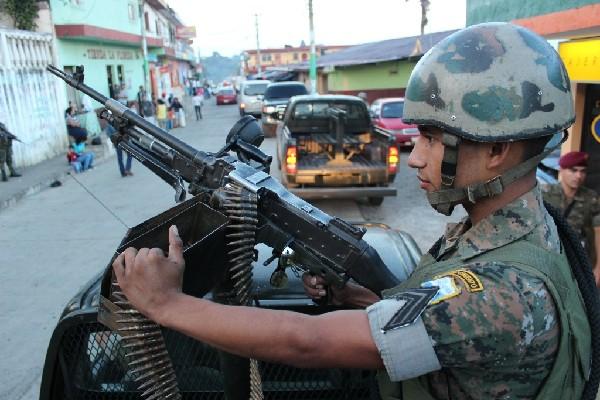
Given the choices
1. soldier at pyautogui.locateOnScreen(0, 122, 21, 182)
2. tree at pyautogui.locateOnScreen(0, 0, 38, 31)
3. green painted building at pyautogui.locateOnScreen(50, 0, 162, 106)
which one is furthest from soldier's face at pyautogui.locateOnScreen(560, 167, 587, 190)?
green painted building at pyautogui.locateOnScreen(50, 0, 162, 106)

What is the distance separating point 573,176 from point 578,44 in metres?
4.17

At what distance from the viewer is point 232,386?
6.26 feet

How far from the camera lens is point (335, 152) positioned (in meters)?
9.57

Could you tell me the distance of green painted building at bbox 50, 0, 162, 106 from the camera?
53.6 feet

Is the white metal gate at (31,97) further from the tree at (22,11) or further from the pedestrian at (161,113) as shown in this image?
the pedestrian at (161,113)

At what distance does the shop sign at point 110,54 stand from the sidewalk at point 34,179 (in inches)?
237

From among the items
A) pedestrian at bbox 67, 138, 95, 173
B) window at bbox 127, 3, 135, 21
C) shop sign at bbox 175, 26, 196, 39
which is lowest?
pedestrian at bbox 67, 138, 95, 173

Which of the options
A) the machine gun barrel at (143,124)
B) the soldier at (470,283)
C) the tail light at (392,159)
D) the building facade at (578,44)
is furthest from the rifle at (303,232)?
the tail light at (392,159)

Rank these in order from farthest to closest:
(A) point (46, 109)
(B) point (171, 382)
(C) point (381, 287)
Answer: (A) point (46, 109) < (C) point (381, 287) < (B) point (171, 382)

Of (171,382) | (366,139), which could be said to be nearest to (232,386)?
(171,382)

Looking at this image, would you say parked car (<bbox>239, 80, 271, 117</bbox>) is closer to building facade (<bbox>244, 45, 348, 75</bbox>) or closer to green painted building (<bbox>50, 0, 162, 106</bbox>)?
green painted building (<bbox>50, 0, 162, 106</bbox>)

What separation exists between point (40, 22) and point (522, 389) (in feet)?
55.8

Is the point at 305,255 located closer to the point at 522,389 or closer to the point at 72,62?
the point at 522,389

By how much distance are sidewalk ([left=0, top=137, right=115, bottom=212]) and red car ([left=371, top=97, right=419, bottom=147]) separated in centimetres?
820
